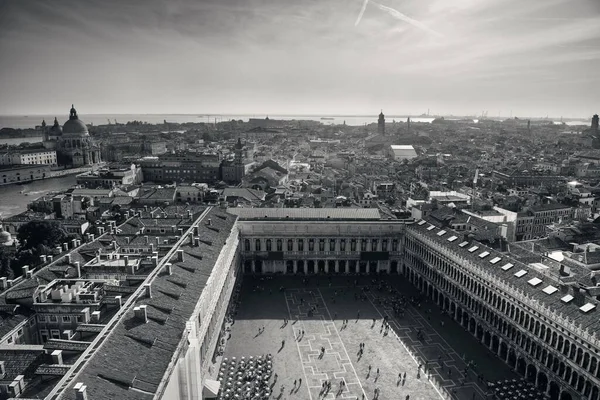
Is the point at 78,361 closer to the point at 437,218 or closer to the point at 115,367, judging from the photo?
the point at 115,367

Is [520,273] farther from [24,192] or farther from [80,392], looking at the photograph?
[24,192]

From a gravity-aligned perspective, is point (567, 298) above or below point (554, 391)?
above

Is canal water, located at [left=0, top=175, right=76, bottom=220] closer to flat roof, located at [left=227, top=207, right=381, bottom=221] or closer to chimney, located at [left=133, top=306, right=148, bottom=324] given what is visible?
flat roof, located at [left=227, top=207, right=381, bottom=221]

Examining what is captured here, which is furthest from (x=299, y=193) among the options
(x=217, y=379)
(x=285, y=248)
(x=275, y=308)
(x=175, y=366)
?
(x=175, y=366)

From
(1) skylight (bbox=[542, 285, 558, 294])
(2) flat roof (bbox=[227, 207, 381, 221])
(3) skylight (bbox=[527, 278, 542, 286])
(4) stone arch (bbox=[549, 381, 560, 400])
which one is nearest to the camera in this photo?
(4) stone arch (bbox=[549, 381, 560, 400])

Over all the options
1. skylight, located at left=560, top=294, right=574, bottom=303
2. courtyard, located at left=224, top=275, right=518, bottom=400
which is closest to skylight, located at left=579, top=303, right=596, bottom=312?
skylight, located at left=560, top=294, right=574, bottom=303

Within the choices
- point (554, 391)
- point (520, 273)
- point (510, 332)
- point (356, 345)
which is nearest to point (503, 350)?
point (510, 332)
